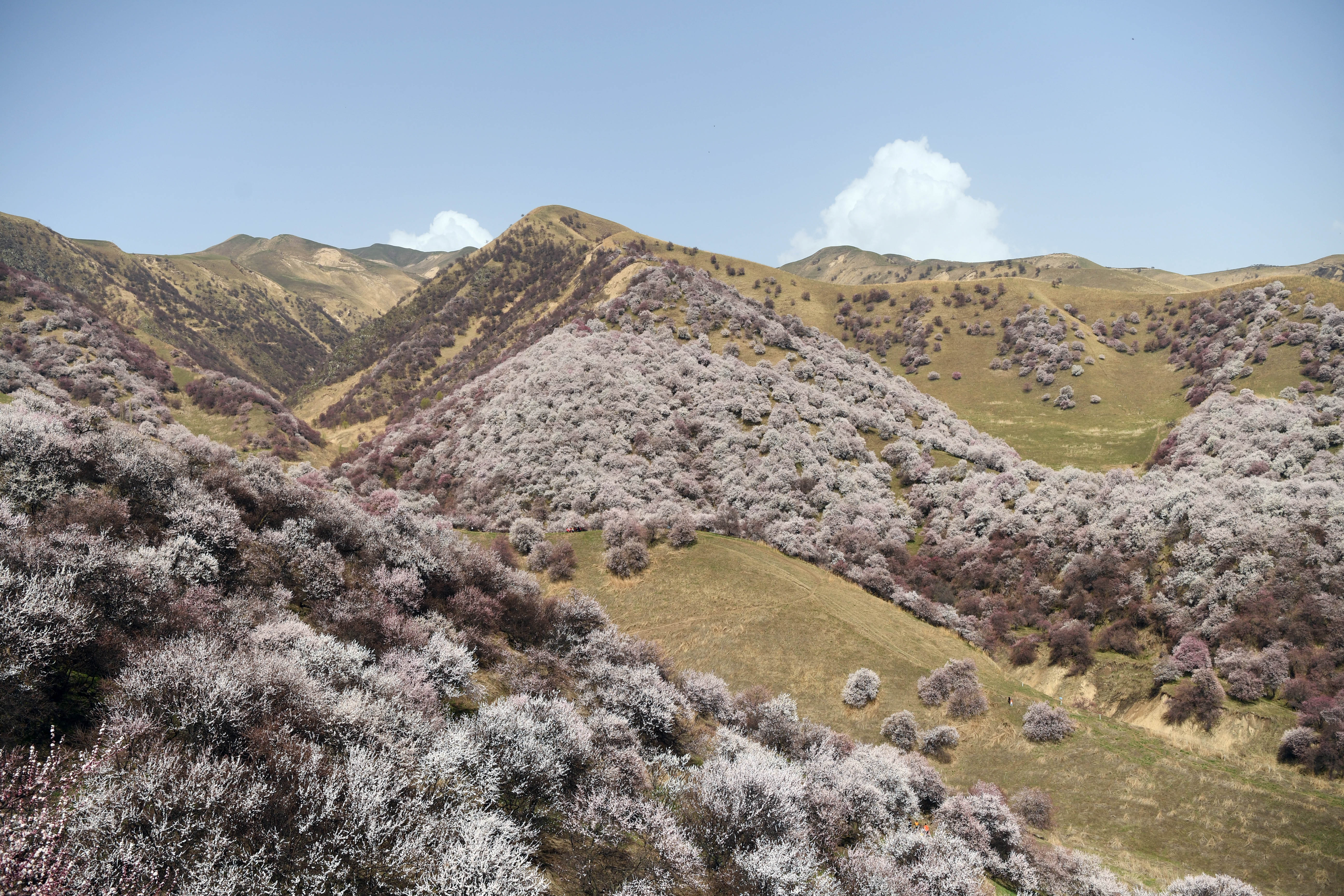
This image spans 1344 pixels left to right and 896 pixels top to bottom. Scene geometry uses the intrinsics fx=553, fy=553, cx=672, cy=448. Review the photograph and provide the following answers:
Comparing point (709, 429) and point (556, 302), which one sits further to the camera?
point (556, 302)

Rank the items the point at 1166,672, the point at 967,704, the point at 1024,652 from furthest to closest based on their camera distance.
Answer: the point at 1024,652 < the point at 1166,672 < the point at 967,704

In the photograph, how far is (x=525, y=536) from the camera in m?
48.2

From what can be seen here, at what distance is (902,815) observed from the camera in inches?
962

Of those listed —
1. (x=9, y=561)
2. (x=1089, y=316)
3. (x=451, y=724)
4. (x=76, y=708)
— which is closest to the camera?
(x=76, y=708)

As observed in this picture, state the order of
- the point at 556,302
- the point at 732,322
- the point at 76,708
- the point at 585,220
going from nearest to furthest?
the point at 76,708 < the point at 732,322 < the point at 556,302 < the point at 585,220

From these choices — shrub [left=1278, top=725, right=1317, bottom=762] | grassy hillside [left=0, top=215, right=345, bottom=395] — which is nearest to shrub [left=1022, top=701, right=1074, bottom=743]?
shrub [left=1278, top=725, right=1317, bottom=762]

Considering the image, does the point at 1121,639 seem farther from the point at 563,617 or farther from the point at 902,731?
the point at 563,617

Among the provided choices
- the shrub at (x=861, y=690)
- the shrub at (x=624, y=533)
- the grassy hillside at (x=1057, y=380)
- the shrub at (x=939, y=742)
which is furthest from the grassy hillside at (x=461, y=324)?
the shrub at (x=939, y=742)

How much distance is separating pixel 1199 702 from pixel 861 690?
60.9 ft

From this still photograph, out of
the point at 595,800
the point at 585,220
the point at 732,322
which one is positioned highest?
the point at 585,220

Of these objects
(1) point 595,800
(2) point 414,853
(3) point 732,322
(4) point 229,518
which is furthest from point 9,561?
(3) point 732,322

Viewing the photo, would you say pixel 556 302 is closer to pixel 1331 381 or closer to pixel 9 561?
pixel 9 561

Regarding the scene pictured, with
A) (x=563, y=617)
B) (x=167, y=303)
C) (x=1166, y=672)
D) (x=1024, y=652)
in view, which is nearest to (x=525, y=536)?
(x=563, y=617)

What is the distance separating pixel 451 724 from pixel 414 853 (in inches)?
256
